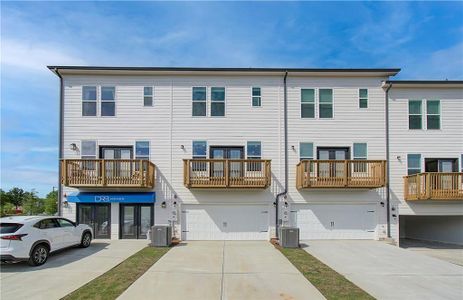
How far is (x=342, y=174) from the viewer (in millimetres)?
15422

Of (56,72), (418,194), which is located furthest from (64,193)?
(418,194)

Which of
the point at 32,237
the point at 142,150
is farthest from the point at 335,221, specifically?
the point at 32,237

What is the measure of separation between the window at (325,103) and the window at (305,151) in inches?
61.5

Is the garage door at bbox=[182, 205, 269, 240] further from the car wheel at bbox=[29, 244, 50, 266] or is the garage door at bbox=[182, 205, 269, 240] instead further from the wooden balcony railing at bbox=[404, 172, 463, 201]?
the wooden balcony railing at bbox=[404, 172, 463, 201]

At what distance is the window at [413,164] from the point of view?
1679cm

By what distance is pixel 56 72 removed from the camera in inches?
648

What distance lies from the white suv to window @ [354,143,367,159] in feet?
42.2

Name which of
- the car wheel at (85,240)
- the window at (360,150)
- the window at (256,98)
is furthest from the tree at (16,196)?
the window at (360,150)

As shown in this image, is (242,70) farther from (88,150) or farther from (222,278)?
Result: (222,278)

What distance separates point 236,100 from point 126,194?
6821mm

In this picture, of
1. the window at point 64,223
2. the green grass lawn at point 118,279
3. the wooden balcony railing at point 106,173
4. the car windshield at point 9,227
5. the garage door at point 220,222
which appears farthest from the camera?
the garage door at point 220,222

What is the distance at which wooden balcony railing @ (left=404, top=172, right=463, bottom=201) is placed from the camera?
15414mm

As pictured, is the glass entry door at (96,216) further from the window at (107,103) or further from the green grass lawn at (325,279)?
the green grass lawn at (325,279)

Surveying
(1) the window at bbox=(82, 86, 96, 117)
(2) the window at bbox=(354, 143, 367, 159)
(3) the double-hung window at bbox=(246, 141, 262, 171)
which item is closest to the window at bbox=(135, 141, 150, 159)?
(1) the window at bbox=(82, 86, 96, 117)
